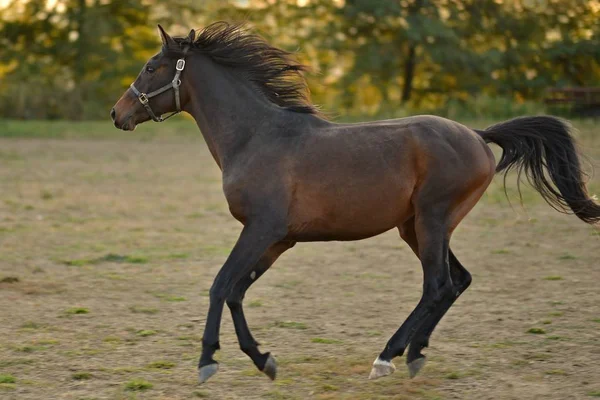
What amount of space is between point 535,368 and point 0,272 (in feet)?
16.9

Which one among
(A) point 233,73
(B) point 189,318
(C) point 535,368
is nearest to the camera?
(C) point 535,368

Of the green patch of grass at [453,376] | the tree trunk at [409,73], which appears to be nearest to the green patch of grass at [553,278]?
the green patch of grass at [453,376]

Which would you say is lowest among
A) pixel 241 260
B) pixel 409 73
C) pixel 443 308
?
pixel 409 73

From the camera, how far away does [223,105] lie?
18.0 ft

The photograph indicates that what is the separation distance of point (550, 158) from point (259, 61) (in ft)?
6.65

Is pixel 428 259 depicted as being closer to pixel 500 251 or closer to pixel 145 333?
pixel 145 333

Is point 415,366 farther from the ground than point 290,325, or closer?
farther from the ground

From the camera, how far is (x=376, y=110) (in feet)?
94.0

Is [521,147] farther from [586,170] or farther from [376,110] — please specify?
[376,110]

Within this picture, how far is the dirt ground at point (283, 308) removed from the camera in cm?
495

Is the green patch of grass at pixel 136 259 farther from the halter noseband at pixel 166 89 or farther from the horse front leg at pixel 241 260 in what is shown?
the horse front leg at pixel 241 260

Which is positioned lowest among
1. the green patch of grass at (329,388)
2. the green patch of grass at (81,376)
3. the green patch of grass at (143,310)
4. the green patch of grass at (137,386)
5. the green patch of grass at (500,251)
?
the green patch of grass at (500,251)

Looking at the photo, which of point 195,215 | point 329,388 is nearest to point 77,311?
point 329,388

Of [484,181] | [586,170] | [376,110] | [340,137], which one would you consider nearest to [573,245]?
[586,170]
